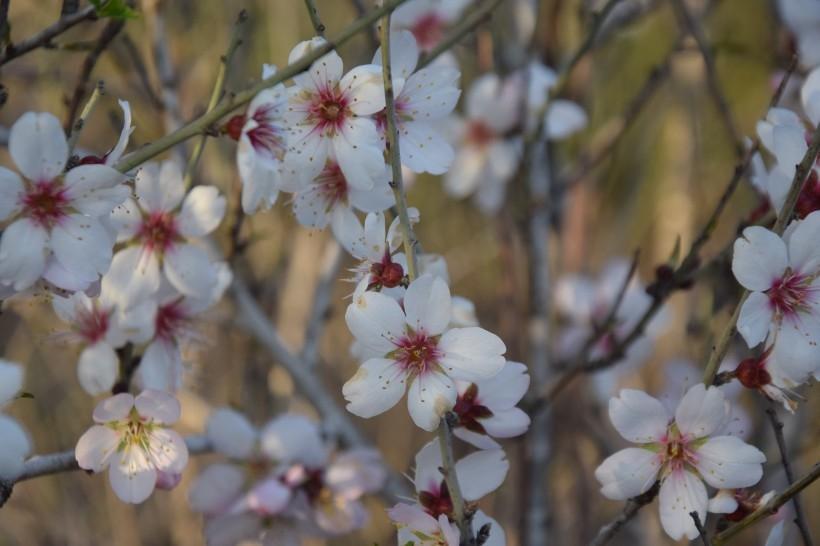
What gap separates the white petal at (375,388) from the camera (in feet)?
3.09

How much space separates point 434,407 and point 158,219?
20.0 inches

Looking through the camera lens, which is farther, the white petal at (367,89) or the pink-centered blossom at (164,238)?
the pink-centered blossom at (164,238)

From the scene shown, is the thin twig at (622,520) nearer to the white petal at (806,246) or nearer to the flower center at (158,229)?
the white petal at (806,246)

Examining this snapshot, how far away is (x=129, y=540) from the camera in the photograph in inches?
93.9

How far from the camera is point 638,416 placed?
1049mm

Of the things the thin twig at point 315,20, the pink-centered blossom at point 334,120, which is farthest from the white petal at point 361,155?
the thin twig at point 315,20

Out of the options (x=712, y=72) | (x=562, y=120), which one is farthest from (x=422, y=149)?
(x=562, y=120)

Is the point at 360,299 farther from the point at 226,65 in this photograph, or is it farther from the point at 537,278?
the point at 537,278

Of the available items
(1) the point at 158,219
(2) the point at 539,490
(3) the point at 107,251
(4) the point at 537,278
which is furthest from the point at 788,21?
(3) the point at 107,251

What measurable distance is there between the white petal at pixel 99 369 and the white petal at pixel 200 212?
0.18m

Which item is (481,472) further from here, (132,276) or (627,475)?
(132,276)

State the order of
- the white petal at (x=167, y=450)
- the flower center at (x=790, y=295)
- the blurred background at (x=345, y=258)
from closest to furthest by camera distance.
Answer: the flower center at (x=790, y=295) < the white petal at (x=167, y=450) < the blurred background at (x=345, y=258)

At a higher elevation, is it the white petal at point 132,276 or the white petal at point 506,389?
the white petal at point 132,276

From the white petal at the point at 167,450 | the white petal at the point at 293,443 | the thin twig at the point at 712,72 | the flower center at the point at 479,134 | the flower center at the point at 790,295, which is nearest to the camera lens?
the flower center at the point at 790,295
